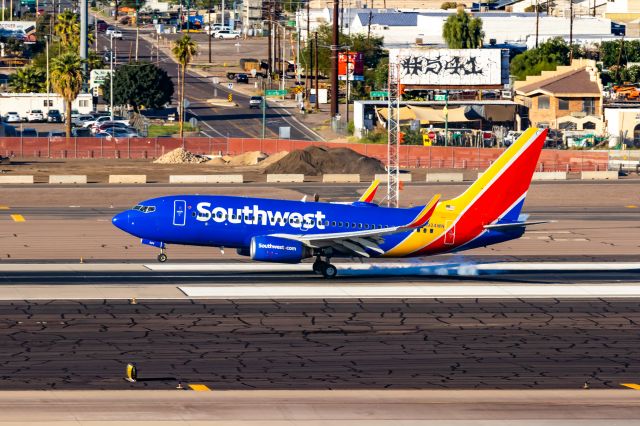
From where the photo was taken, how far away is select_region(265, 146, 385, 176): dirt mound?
104438mm

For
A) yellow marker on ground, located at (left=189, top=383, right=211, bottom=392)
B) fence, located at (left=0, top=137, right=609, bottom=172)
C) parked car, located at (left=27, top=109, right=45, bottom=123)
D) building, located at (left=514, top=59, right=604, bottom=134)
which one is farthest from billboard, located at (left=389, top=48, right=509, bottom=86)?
yellow marker on ground, located at (left=189, top=383, right=211, bottom=392)

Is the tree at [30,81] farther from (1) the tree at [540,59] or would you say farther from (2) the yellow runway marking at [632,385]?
(2) the yellow runway marking at [632,385]

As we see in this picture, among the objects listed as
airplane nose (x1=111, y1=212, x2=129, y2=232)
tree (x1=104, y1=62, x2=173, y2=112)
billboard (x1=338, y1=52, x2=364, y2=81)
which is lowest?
airplane nose (x1=111, y1=212, x2=129, y2=232)

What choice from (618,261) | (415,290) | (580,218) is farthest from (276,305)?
(580,218)

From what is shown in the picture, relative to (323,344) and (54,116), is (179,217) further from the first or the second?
(54,116)

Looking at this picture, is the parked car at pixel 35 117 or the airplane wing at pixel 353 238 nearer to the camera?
the airplane wing at pixel 353 238

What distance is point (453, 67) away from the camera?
476 feet

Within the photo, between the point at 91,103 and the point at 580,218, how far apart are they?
99.7 m

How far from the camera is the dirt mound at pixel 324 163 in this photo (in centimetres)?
10444

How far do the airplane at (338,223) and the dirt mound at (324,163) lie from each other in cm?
4917

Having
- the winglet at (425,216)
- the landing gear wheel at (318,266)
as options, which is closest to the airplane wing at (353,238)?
the winglet at (425,216)

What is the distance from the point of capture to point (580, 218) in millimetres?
79812

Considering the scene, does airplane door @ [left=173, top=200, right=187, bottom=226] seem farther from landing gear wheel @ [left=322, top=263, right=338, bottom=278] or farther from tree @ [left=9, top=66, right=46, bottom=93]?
tree @ [left=9, top=66, right=46, bottom=93]

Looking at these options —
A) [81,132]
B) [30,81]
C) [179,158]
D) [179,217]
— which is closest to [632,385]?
[179,217]
